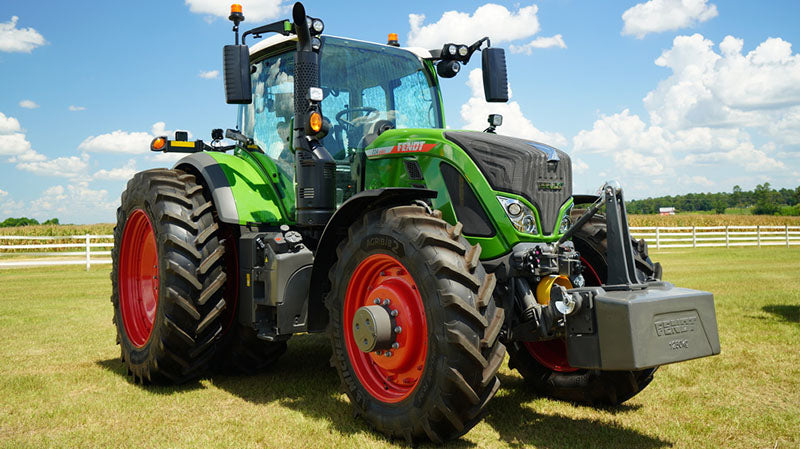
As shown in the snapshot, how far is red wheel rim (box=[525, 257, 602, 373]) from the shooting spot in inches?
191

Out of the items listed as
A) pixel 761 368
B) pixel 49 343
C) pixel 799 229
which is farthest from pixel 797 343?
pixel 799 229

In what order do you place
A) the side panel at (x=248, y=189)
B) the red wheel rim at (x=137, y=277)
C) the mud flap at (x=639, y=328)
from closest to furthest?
the mud flap at (x=639, y=328), the side panel at (x=248, y=189), the red wheel rim at (x=137, y=277)

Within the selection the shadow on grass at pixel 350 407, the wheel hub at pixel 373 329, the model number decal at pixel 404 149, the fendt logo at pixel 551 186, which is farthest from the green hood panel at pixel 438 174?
the shadow on grass at pixel 350 407

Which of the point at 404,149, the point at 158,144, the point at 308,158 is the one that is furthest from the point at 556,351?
the point at 158,144

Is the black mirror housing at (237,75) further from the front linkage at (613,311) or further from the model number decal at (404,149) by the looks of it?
the front linkage at (613,311)

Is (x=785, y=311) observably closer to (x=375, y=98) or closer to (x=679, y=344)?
(x=679, y=344)

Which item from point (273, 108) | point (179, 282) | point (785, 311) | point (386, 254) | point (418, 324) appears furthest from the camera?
point (785, 311)

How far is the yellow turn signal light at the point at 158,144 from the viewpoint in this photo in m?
6.13

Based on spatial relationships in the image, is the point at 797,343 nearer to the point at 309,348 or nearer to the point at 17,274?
the point at 309,348

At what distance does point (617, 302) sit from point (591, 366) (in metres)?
0.41

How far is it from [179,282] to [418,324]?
7.50 feet

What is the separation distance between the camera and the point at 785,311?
30.6 ft

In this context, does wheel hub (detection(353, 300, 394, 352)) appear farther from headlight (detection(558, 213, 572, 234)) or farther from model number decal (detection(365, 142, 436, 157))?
headlight (detection(558, 213, 572, 234))

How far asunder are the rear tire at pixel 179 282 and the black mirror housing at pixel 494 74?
2.61 metres
